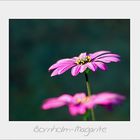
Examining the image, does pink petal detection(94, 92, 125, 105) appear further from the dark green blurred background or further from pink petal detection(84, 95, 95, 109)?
the dark green blurred background

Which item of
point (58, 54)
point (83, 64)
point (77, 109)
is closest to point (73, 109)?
point (77, 109)

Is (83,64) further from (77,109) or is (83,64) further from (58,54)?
(58,54)

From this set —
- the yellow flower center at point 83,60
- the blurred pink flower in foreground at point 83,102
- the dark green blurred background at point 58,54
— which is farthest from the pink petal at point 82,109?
the dark green blurred background at point 58,54

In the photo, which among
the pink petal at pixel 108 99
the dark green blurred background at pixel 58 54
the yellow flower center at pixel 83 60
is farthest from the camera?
the dark green blurred background at pixel 58 54

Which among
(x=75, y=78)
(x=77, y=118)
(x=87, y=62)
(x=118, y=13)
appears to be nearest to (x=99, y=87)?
(x=75, y=78)

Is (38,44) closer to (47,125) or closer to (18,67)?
(18,67)

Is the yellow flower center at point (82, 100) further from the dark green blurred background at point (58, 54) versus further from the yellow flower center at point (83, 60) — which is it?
the dark green blurred background at point (58, 54)
